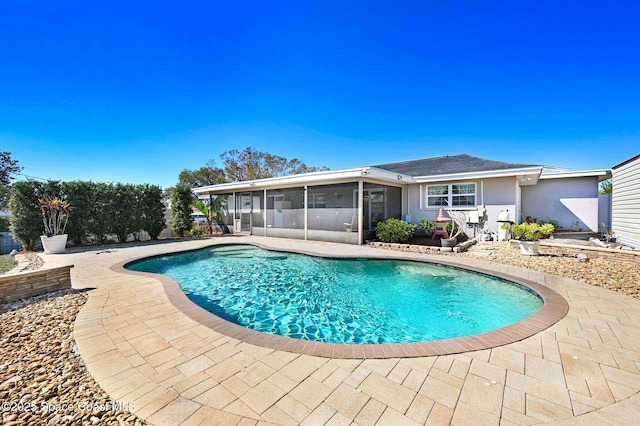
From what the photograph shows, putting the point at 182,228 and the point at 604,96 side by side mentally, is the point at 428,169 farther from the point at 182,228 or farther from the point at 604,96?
the point at 182,228

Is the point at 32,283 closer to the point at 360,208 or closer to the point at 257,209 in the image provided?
the point at 360,208

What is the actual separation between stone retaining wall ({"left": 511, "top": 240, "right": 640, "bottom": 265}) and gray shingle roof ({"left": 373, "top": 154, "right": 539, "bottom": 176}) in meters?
3.84

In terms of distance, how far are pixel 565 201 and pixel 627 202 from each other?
→ 150 inches

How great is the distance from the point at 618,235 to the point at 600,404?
A: 1088 cm

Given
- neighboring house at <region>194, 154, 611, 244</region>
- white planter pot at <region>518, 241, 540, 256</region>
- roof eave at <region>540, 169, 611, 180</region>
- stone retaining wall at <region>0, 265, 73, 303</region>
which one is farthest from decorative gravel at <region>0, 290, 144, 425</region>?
roof eave at <region>540, 169, 611, 180</region>

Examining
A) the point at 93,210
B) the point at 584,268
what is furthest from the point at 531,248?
the point at 93,210

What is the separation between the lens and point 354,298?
5.32m

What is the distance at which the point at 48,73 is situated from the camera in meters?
9.38

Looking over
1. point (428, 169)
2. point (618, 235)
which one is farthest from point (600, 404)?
point (428, 169)

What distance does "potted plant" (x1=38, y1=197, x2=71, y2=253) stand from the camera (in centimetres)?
905

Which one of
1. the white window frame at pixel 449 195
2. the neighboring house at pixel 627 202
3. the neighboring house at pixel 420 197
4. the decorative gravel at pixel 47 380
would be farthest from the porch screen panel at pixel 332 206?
the decorative gravel at pixel 47 380

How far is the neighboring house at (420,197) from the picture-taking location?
34.5 feet

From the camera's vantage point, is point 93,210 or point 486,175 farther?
point 93,210

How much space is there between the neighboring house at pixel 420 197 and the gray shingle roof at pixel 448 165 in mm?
48
